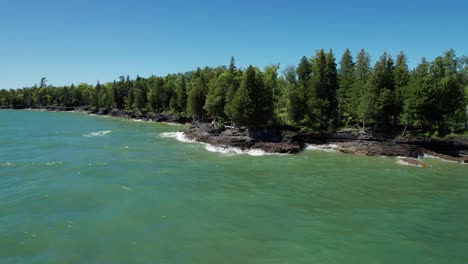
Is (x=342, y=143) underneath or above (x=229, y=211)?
above

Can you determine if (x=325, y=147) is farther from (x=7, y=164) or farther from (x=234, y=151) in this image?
(x=7, y=164)

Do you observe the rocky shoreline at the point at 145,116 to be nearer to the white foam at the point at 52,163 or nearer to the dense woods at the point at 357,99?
the dense woods at the point at 357,99

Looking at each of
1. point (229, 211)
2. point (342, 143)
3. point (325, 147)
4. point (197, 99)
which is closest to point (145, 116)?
point (197, 99)

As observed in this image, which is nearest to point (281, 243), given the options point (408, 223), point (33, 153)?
point (408, 223)

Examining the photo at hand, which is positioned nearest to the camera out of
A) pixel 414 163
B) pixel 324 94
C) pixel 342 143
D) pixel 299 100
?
pixel 414 163

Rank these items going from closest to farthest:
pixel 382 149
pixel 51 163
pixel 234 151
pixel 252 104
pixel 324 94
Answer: pixel 51 163, pixel 382 149, pixel 234 151, pixel 252 104, pixel 324 94

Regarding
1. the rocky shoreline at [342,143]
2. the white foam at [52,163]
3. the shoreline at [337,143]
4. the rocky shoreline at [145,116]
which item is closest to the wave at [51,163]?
the white foam at [52,163]

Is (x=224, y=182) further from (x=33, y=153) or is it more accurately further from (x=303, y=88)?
(x=303, y=88)
